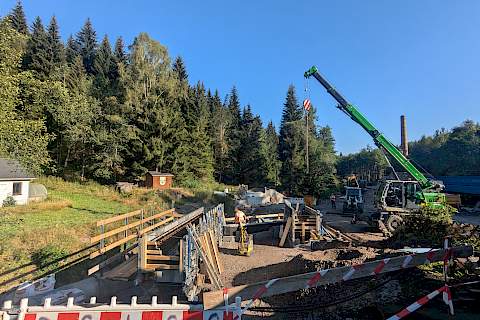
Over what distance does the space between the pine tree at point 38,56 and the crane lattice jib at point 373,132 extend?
31744 mm

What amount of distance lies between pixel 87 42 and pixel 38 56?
24.6 metres

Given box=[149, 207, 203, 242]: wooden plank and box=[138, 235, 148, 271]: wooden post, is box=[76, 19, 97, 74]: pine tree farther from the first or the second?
box=[138, 235, 148, 271]: wooden post

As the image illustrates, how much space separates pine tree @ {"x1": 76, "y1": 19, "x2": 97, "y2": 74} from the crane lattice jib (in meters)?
51.6

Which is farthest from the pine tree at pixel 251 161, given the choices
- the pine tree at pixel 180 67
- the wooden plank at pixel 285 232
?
the wooden plank at pixel 285 232

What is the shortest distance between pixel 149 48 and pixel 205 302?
3762 centimetres

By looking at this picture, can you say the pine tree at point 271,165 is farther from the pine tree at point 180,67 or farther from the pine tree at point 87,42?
the pine tree at point 87,42

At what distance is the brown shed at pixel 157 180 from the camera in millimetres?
31234

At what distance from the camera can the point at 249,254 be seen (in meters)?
12.2

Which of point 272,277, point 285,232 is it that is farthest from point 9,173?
point 272,277

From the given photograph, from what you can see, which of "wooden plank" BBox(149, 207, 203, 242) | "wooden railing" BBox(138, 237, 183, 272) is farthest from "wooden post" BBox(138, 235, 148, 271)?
"wooden plank" BBox(149, 207, 203, 242)

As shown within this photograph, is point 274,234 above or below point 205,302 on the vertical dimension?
below

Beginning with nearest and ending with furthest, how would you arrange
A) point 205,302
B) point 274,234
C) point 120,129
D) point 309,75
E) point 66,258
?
1. point 205,302
2. point 66,258
3. point 274,234
4. point 309,75
5. point 120,129

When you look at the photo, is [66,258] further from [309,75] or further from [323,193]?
[323,193]

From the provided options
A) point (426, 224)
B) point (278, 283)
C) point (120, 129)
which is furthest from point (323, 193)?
point (278, 283)
